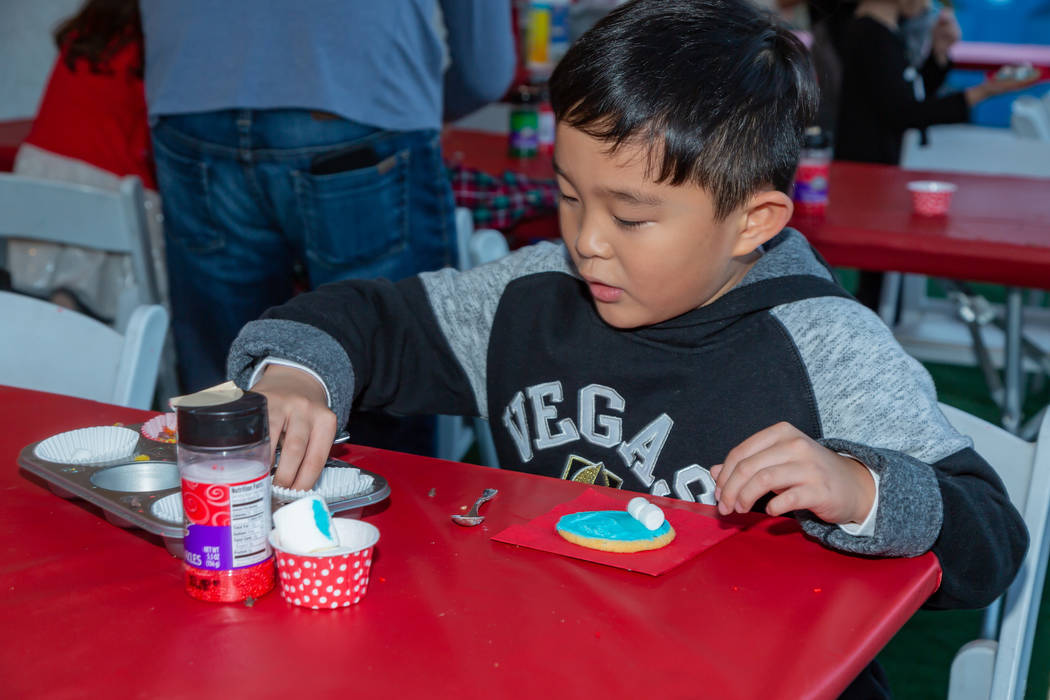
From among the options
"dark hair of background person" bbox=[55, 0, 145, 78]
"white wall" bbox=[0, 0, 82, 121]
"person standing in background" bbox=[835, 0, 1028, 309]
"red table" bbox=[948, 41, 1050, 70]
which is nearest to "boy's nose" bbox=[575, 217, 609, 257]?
"dark hair of background person" bbox=[55, 0, 145, 78]

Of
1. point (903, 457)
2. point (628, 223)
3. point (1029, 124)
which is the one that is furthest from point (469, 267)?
point (1029, 124)

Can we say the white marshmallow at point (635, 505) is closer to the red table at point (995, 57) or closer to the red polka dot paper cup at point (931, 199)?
the red polka dot paper cup at point (931, 199)

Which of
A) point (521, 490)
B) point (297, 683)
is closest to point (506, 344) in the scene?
point (521, 490)

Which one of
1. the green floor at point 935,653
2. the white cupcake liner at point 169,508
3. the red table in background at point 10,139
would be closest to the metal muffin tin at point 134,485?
the white cupcake liner at point 169,508

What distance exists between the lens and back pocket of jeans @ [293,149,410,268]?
187 cm

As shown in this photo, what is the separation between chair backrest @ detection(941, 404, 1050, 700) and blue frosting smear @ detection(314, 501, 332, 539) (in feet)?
2.50

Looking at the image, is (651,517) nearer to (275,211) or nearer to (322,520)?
(322,520)

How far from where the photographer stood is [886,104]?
13.5ft

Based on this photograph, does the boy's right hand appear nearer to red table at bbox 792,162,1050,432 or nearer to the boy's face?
the boy's face

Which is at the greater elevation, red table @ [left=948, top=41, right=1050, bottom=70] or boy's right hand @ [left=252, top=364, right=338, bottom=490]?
boy's right hand @ [left=252, top=364, right=338, bottom=490]

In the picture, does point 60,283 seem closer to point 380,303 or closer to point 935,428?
point 380,303

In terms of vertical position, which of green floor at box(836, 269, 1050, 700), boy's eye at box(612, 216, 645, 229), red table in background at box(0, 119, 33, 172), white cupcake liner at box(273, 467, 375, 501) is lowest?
green floor at box(836, 269, 1050, 700)

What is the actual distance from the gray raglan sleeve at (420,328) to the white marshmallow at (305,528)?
51cm

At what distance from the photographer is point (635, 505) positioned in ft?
3.22
